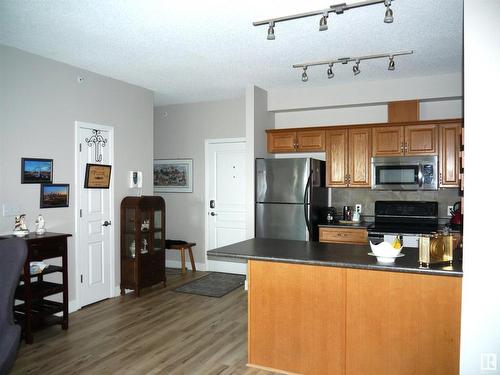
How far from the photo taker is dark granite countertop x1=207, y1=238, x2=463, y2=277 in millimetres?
2559

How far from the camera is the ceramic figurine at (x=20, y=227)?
146 inches

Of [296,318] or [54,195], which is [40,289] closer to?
[54,195]

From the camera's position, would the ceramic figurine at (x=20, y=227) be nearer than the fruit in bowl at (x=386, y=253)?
No

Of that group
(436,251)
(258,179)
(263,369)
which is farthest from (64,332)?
(436,251)

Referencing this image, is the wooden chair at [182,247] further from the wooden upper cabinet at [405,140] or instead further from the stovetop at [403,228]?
the wooden upper cabinet at [405,140]

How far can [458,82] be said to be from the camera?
481 cm

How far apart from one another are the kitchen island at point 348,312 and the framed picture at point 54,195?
2173 mm

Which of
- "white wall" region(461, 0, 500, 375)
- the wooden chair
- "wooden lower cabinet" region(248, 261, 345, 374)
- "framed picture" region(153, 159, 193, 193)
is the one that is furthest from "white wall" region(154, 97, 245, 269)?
"white wall" region(461, 0, 500, 375)

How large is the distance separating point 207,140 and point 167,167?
0.91 meters

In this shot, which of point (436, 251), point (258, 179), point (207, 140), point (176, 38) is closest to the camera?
point (436, 251)

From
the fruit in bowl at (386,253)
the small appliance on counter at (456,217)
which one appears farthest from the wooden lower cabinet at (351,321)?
the small appliance on counter at (456,217)

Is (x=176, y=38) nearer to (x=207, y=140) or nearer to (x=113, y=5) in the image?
(x=113, y=5)

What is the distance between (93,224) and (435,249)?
3713 millimetres

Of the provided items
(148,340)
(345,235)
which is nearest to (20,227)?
(148,340)
